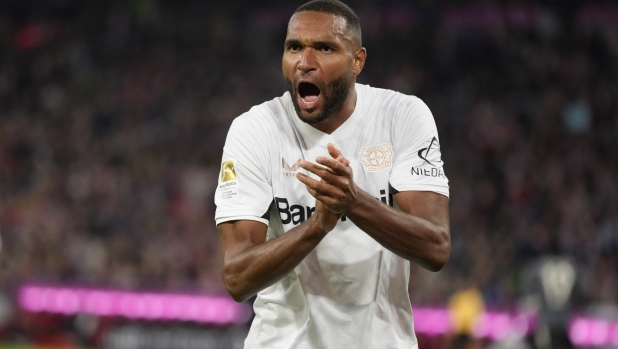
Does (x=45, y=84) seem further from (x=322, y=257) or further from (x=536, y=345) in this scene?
(x=322, y=257)

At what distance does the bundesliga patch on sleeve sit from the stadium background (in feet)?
24.4

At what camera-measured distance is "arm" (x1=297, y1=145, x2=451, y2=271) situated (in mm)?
3424

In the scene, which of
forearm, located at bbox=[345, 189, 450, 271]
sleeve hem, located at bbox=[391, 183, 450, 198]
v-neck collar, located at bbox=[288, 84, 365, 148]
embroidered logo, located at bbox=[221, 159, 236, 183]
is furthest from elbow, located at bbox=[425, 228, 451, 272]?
embroidered logo, located at bbox=[221, 159, 236, 183]

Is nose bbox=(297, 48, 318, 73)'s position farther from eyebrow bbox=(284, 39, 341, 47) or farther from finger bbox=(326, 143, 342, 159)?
finger bbox=(326, 143, 342, 159)

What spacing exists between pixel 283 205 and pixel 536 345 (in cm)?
738

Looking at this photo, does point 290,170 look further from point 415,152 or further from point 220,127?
point 220,127

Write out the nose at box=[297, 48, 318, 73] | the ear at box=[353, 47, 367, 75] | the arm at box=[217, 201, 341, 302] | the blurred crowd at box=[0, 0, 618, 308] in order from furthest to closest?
the blurred crowd at box=[0, 0, 618, 308] → the ear at box=[353, 47, 367, 75] → the nose at box=[297, 48, 318, 73] → the arm at box=[217, 201, 341, 302]

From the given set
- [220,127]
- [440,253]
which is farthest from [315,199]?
[220,127]

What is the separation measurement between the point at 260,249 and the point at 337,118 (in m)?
0.76

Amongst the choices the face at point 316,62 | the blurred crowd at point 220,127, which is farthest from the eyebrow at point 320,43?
the blurred crowd at point 220,127

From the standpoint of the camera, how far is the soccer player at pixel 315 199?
152 inches

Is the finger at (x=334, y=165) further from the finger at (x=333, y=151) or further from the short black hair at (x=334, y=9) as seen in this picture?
the short black hair at (x=334, y=9)

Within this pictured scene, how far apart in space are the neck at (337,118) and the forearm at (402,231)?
0.64m

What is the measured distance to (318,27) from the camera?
390 cm
